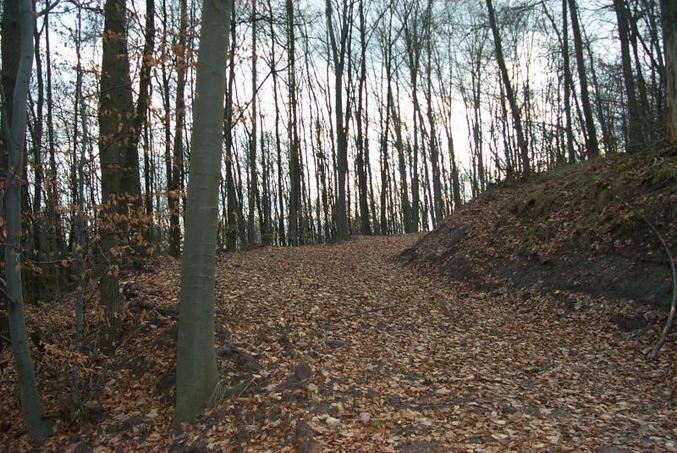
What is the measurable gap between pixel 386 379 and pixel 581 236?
210 inches


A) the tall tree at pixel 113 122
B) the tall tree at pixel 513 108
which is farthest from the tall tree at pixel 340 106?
the tall tree at pixel 113 122

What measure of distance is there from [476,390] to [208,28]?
15.2 feet

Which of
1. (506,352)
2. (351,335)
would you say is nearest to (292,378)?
(351,335)

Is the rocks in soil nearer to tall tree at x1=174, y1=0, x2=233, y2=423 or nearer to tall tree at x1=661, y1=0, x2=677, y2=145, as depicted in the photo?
tall tree at x1=174, y1=0, x2=233, y2=423

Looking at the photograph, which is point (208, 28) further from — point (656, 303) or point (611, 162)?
point (611, 162)

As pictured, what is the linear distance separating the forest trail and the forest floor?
0.07 feet

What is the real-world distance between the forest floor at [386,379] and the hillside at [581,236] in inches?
17.4

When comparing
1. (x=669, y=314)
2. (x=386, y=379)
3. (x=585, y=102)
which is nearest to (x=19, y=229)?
(x=386, y=379)

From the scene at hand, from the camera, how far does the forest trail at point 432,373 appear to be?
4.38 meters

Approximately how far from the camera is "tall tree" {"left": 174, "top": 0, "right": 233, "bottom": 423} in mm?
4715

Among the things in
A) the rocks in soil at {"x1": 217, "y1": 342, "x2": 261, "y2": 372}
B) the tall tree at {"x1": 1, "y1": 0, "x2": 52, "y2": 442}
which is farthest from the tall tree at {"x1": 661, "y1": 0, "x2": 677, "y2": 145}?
the tall tree at {"x1": 1, "y1": 0, "x2": 52, "y2": 442}

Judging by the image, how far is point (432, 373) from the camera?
5.79 metres

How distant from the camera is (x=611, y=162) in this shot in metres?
10.2

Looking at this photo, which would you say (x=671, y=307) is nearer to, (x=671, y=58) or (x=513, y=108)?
(x=671, y=58)
